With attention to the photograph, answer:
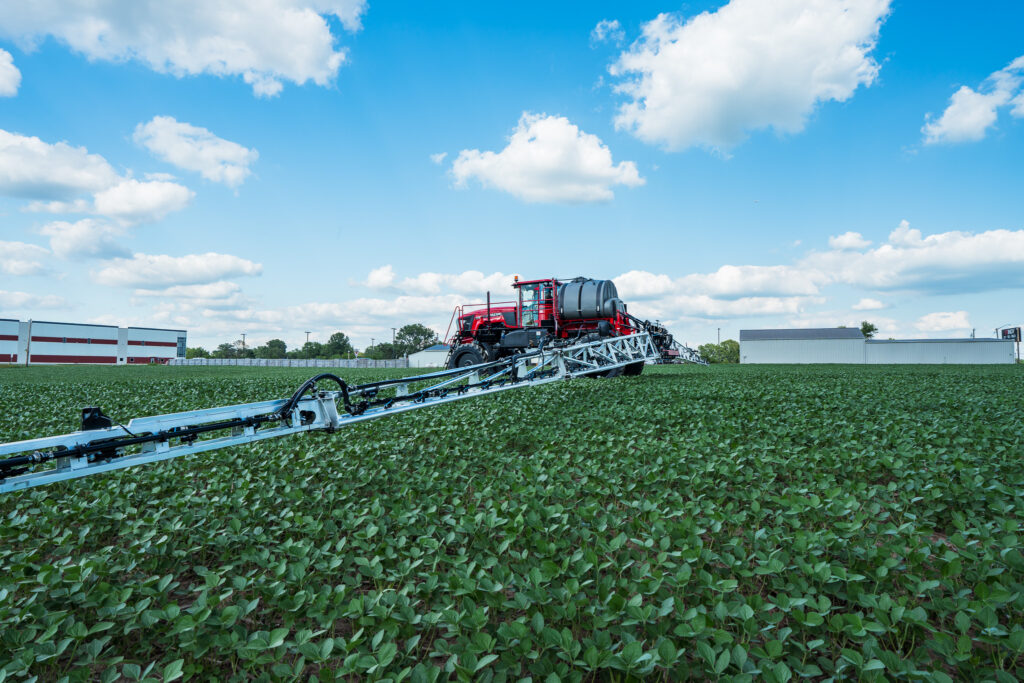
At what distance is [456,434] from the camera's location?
715cm

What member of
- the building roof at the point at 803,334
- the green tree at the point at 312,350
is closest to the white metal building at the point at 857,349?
the building roof at the point at 803,334

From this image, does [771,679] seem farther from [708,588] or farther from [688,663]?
[708,588]

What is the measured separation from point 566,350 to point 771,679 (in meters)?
10.3

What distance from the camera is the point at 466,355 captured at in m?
16.4

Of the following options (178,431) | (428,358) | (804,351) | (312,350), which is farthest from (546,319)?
(312,350)

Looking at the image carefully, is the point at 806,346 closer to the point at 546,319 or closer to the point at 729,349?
the point at 729,349

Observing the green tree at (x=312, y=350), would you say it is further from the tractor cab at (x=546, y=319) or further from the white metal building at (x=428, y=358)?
the tractor cab at (x=546, y=319)

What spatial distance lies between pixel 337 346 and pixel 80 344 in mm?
42930

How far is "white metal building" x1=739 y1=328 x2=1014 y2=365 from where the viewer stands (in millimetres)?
50062

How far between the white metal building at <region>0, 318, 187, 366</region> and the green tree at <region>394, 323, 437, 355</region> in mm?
37419

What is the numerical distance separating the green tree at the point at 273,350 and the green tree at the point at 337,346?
1127 centimetres

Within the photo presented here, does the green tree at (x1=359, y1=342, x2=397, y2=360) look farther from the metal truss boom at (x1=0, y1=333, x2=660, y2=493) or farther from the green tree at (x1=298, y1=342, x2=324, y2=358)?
the metal truss boom at (x1=0, y1=333, x2=660, y2=493)

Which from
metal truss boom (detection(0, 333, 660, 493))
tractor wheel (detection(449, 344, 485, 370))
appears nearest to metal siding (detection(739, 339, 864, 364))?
tractor wheel (detection(449, 344, 485, 370))

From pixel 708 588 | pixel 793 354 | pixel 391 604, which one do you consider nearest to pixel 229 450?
pixel 391 604
